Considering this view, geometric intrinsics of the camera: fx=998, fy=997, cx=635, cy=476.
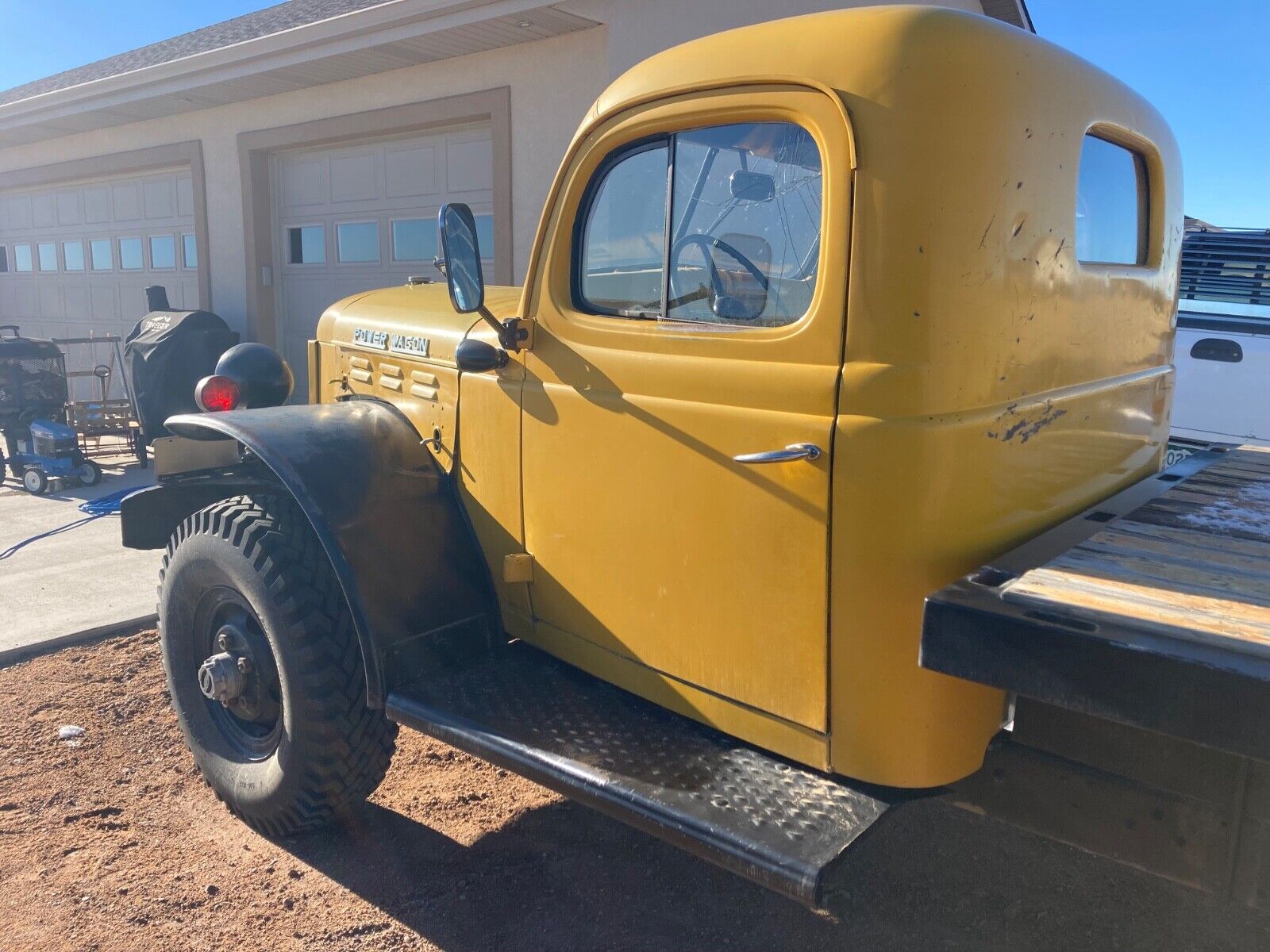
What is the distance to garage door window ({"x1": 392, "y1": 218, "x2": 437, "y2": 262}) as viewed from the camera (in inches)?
360

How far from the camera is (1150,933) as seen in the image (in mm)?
2850

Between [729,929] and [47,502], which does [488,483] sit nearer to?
[729,929]

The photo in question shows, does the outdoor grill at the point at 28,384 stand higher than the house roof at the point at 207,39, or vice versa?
the house roof at the point at 207,39

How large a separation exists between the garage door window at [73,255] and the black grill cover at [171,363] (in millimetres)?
5129

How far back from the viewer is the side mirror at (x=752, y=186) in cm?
234

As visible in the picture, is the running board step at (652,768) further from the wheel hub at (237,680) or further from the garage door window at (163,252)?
the garage door window at (163,252)

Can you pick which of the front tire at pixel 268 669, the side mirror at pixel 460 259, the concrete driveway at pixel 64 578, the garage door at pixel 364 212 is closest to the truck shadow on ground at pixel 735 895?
the front tire at pixel 268 669

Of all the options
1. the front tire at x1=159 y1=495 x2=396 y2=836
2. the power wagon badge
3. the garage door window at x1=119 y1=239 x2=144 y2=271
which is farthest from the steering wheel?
the garage door window at x1=119 y1=239 x2=144 y2=271

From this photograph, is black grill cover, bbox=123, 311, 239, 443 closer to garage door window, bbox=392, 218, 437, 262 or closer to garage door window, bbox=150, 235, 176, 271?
garage door window, bbox=392, 218, 437, 262

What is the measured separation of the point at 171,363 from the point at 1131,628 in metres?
9.71

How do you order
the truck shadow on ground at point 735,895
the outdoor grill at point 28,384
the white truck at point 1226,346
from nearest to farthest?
the truck shadow on ground at point 735,895
the white truck at point 1226,346
the outdoor grill at point 28,384

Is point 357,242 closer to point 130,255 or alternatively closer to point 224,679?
point 130,255

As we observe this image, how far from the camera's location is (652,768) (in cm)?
239

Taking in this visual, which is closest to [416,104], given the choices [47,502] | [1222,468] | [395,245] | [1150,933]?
[395,245]
